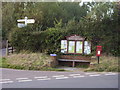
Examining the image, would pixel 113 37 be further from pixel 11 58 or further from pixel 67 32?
pixel 11 58

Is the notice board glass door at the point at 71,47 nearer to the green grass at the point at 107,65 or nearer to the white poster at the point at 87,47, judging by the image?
the white poster at the point at 87,47

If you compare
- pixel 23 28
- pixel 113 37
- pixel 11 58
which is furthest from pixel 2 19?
pixel 113 37

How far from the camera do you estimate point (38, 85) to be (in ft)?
25.1

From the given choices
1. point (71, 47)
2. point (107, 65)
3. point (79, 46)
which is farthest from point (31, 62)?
point (107, 65)

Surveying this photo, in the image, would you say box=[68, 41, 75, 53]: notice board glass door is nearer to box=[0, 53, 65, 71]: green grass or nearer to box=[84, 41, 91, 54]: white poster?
box=[84, 41, 91, 54]: white poster

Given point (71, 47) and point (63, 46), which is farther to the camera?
point (63, 46)

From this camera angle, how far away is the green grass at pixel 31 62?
11669mm

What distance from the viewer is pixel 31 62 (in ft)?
40.8

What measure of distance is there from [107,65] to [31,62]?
4.64 metres

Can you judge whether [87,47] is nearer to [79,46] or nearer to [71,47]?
[79,46]

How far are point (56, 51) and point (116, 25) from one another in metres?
4.53

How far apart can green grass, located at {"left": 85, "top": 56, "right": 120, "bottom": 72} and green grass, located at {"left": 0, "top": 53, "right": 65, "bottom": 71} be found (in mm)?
2350

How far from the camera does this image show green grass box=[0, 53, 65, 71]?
38.3 feet

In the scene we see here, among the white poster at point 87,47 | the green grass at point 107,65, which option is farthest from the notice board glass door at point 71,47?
the green grass at point 107,65
